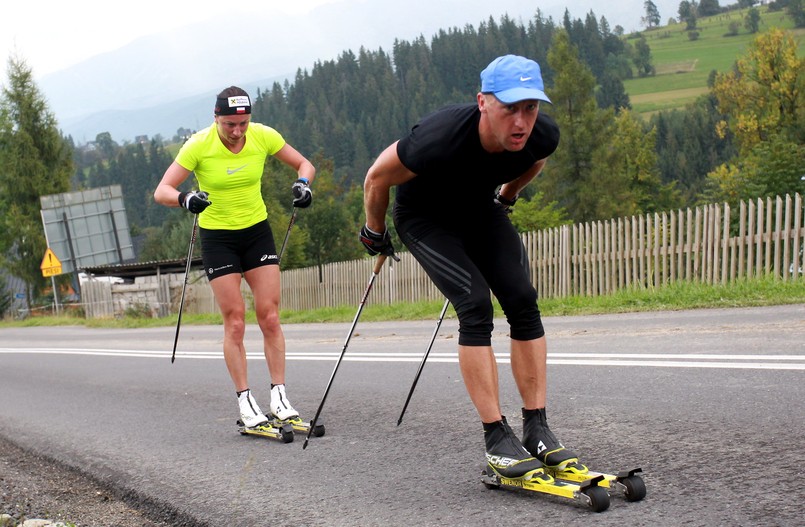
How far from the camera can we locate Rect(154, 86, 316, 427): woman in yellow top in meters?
6.48

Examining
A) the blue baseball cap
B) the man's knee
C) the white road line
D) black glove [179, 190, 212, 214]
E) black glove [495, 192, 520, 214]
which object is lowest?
the white road line

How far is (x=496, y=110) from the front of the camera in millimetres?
3898

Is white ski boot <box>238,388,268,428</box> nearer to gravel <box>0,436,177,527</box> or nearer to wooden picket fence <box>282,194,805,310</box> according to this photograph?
gravel <box>0,436,177,527</box>

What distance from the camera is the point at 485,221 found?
453cm

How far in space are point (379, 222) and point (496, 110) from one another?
1153 mm

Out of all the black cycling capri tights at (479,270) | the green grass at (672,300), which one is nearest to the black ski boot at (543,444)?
the black cycling capri tights at (479,270)

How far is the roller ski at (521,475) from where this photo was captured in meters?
3.57

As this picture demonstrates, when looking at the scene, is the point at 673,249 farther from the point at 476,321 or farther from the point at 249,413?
the point at 476,321

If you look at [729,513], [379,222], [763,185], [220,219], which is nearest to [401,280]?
[220,219]

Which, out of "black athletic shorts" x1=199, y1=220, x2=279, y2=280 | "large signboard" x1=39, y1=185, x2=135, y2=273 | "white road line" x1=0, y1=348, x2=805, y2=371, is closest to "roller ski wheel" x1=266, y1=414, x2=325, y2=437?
"black athletic shorts" x1=199, y1=220, x2=279, y2=280

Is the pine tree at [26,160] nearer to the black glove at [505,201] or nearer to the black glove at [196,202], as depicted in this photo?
the black glove at [196,202]

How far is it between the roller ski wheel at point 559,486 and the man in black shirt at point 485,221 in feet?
0.14

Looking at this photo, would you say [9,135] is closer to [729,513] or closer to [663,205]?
[663,205]

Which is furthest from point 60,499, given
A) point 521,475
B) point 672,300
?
point 672,300
